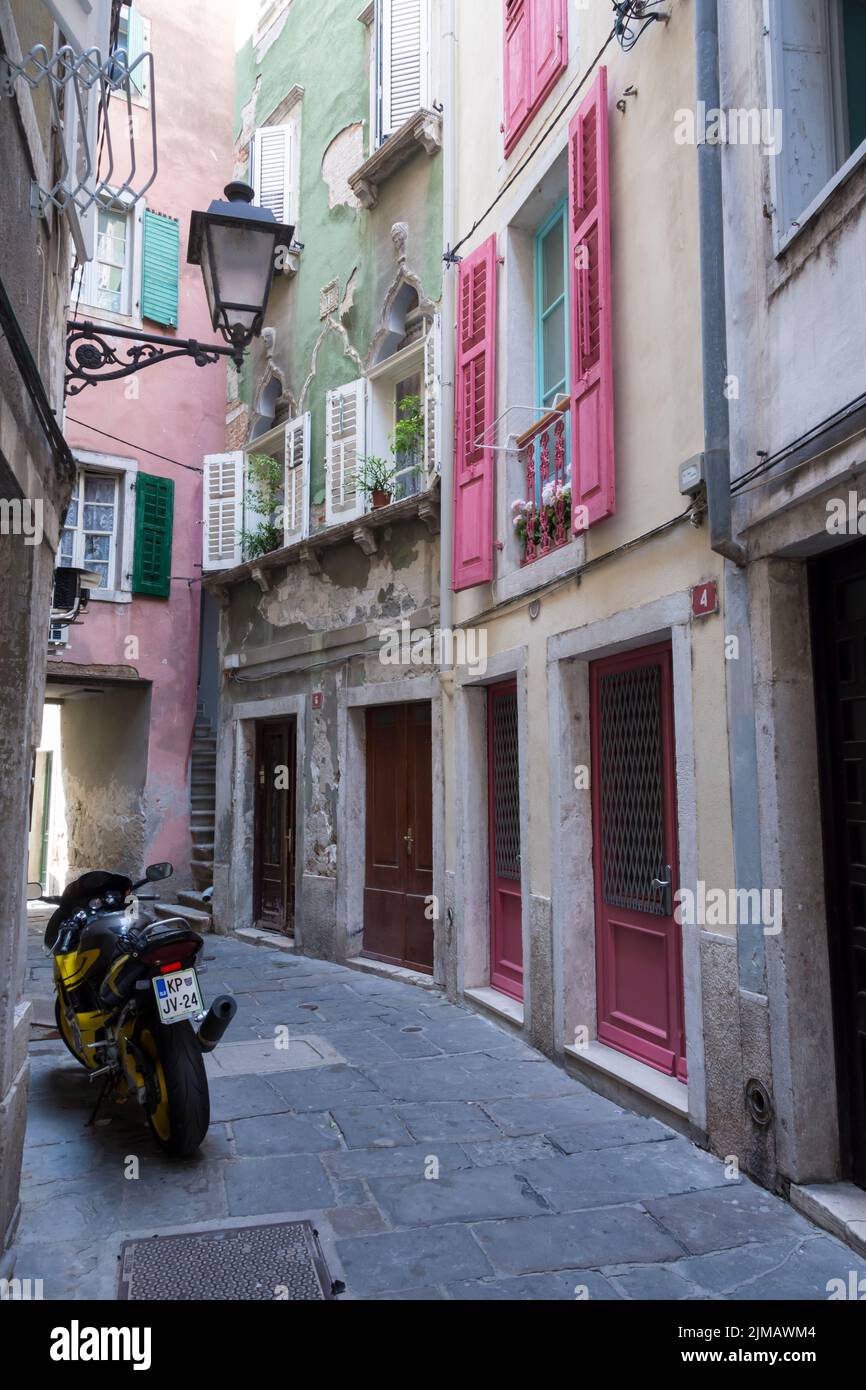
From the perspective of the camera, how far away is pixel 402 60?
371 inches

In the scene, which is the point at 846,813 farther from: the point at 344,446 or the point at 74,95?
the point at 344,446

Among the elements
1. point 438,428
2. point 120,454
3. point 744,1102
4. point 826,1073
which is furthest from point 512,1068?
point 120,454

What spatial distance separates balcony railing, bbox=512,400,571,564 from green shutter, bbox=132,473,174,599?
682cm

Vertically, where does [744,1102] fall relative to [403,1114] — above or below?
above

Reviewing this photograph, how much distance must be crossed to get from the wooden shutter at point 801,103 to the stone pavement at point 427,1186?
3.95 meters

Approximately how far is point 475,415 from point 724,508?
12.4ft

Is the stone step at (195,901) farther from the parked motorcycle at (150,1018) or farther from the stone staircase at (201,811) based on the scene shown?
the parked motorcycle at (150,1018)

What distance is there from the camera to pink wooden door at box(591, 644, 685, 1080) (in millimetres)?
5203

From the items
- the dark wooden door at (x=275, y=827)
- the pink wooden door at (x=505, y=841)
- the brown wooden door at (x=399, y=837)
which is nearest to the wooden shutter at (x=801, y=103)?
the pink wooden door at (x=505, y=841)

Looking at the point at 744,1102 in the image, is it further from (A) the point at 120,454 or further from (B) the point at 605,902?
(A) the point at 120,454

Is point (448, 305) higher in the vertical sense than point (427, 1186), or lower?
higher

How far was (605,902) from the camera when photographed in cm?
588

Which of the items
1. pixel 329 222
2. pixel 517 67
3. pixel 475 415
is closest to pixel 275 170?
pixel 329 222
